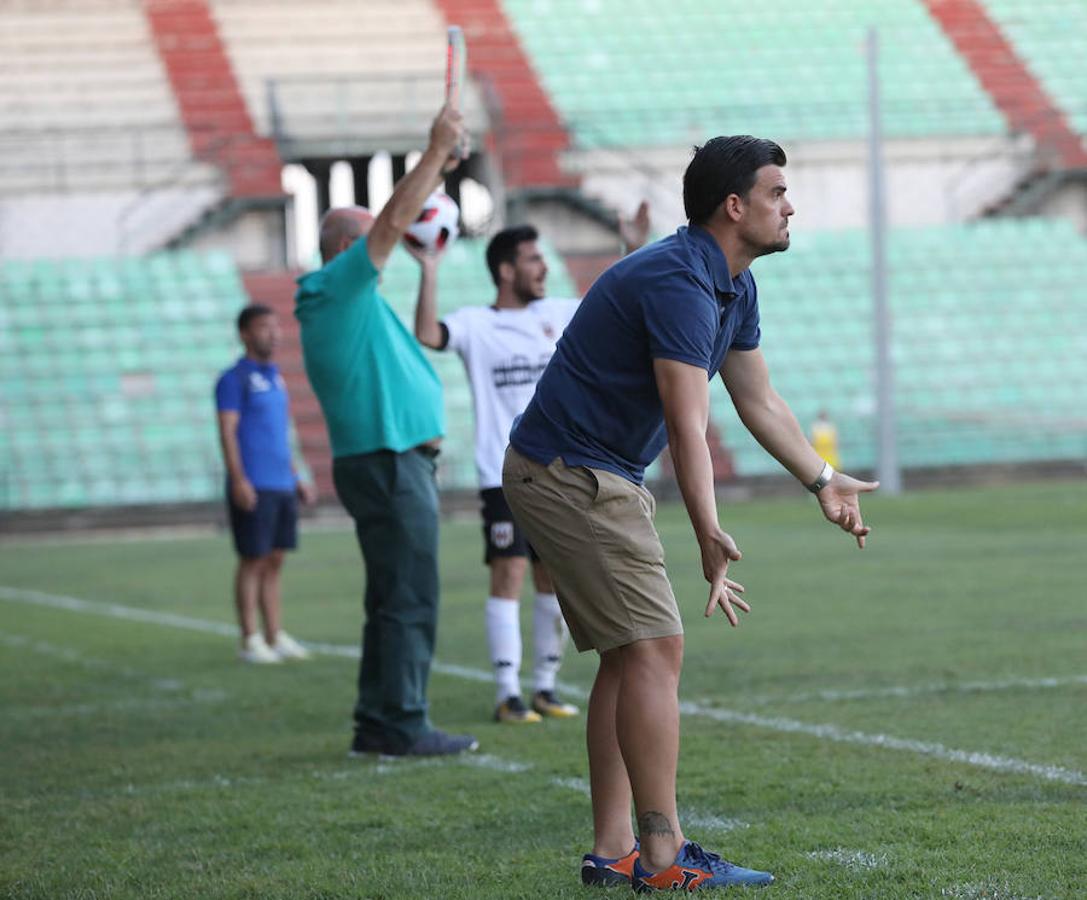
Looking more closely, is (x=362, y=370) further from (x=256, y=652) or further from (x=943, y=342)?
(x=943, y=342)

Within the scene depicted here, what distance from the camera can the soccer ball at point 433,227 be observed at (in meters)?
7.62

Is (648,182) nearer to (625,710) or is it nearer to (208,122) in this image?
(208,122)

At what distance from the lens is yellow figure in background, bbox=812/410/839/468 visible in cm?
2766

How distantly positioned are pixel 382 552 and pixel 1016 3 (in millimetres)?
34706

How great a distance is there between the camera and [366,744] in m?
6.96

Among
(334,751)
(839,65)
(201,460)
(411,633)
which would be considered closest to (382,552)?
(411,633)

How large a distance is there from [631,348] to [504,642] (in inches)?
141

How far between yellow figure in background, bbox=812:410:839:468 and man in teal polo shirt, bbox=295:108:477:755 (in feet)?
67.9

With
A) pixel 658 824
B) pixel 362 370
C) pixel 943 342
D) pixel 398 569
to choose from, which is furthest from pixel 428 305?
pixel 943 342

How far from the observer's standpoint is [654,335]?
4.33 m

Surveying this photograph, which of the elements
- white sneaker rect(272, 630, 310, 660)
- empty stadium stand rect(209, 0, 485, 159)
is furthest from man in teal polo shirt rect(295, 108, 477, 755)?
empty stadium stand rect(209, 0, 485, 159)

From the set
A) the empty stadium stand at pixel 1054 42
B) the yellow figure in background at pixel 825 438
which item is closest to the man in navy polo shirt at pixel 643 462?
the yellow figure in background at pixel 825 438

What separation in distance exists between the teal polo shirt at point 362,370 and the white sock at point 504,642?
3.87 feet

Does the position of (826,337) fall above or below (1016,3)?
below
